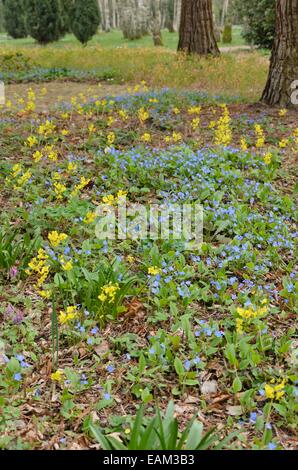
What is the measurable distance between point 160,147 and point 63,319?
410 centimetres

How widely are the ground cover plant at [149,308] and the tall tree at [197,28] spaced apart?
28.1ft

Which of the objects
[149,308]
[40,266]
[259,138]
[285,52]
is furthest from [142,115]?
[149,308]

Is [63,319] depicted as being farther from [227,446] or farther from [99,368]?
[227,446]

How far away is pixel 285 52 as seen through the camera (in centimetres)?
775

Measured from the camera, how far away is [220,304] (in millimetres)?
3703

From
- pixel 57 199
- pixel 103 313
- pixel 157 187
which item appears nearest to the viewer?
pixel 103 313

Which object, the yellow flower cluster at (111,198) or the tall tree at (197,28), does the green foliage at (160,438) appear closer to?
the yellow flower cluster at (111,198)

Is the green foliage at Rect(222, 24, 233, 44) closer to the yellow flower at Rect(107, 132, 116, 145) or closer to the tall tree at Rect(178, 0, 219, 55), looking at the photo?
the tall tree at Rect(178, 0, 219, 55)

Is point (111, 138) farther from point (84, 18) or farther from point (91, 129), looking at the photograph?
point (84, 18)

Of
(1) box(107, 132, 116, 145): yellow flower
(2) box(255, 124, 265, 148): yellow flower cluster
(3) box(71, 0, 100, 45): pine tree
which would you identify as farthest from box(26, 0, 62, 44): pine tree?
(2) box(255, 124, 265, 148): yellow flower cluster

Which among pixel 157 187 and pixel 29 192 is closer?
pixel 29 192

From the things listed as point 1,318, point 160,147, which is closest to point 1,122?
point 160,147

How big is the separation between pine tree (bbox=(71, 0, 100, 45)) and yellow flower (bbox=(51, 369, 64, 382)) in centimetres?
2907

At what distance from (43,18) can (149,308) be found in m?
29.2
